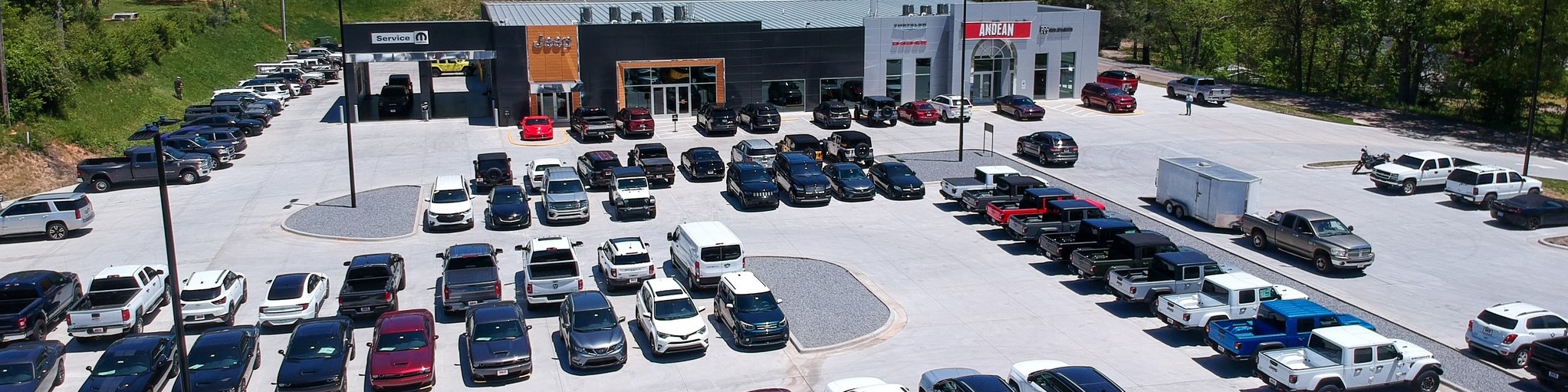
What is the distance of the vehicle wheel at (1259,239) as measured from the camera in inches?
1267

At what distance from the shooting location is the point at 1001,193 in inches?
1441

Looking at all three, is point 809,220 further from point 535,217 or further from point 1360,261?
point 1360,261

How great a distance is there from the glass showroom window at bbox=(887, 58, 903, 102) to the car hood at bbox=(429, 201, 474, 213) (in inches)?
1146

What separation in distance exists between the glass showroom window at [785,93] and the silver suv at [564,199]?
72.7 feet

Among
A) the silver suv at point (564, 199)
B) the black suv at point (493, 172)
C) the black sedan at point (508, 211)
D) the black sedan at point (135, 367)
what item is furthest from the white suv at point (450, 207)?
the black sedan at point (135, 367)

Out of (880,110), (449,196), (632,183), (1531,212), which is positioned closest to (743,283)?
(632,183)

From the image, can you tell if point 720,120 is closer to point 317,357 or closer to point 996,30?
point 996,30

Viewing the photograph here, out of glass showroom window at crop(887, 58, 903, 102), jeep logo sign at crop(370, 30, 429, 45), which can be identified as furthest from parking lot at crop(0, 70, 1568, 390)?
glass showroom window at crop(887, 58, 903, 102)

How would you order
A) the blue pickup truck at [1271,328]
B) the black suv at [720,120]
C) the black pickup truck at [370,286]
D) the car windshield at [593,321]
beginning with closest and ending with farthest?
the blue pickup truck at [1271,328] < the car windshield at [593,321] < the black pickup truck at [370,286] < the black suv at [720,120]

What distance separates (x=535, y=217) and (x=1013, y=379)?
1952cm

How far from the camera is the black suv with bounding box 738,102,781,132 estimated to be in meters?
51.3

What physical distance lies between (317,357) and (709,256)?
9207 mm

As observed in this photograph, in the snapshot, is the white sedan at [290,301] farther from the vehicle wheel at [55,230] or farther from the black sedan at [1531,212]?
the black sedan at [1531,212]

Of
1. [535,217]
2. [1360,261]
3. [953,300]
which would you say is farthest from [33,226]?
[1360,261]
